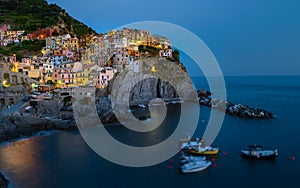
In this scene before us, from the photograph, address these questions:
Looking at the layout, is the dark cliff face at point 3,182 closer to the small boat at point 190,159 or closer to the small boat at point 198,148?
the small boat at point 190,159

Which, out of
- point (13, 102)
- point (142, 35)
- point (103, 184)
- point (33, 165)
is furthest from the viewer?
point (142, 35)

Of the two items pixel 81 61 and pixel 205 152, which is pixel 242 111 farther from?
pixel 81 61

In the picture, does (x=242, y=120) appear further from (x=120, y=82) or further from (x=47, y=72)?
(x=47, y=72)

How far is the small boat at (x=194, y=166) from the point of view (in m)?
15.1

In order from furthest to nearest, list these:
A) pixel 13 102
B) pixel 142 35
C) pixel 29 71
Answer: pixel 142 35, pixel 29 71, pixel 13 102

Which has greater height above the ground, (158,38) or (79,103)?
(158,38)

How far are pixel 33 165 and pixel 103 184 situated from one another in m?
5.45

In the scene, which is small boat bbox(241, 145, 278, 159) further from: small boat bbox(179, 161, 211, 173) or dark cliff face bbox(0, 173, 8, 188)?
dark cliff face bbox(0, 173, 8, 188)

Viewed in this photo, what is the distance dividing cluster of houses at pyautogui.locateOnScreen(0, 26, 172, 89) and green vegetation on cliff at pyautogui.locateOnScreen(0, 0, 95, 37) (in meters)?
4.02

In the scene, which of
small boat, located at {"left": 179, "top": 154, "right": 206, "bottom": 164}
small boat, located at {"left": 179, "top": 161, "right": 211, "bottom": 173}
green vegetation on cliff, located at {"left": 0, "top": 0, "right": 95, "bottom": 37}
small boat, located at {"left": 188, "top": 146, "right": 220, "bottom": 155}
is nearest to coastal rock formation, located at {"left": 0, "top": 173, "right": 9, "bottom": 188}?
small boat, located at {"left": 179, "top": 161, "right": 211, "bottom": 173}

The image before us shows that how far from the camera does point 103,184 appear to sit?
1388cm

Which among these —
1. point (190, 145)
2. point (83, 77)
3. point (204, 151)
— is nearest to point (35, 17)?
point (83, 77)

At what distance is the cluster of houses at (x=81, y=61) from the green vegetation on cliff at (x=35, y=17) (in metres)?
4.02

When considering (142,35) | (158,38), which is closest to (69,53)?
(142,35)
